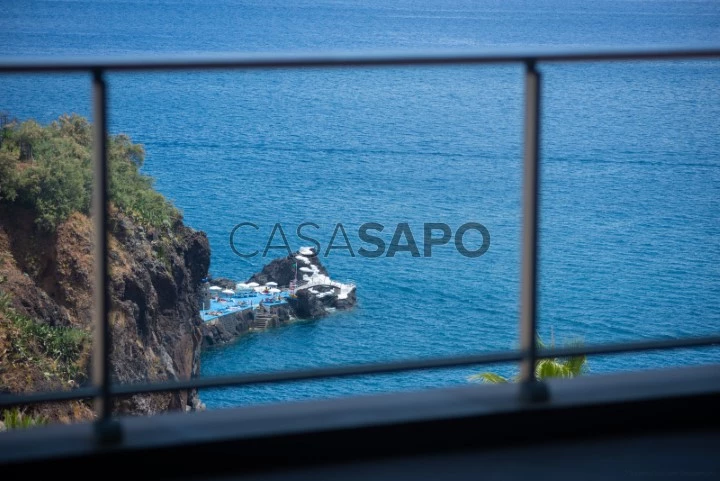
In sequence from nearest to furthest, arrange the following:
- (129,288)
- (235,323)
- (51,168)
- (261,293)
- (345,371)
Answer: (345,371), (51,168), (129,288), (235,323), (261,293)

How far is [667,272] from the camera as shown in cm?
2925

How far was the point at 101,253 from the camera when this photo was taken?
7.20 ft

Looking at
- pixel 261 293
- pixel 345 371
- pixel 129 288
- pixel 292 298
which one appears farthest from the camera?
pixel 261 293

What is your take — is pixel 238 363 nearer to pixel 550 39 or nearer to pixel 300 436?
pixel 300 436

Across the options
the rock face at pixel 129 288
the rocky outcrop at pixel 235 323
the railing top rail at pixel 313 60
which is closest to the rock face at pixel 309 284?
the rocky outcrop at pixel 235 323

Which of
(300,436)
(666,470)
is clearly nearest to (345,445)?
(300,436)

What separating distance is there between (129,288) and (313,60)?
15.4m

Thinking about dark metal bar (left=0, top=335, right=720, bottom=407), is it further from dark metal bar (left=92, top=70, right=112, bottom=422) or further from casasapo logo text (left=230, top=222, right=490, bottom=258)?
casasapo logo text (left=230, top=222, right=490, bottom=258)

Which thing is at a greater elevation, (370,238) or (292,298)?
(370,238)

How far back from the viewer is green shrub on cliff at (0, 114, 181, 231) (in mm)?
7691

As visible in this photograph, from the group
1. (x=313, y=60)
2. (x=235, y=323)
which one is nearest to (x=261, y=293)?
(x=235, y=323)

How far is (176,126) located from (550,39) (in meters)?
28.2

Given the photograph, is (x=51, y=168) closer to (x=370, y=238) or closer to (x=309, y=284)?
(x=309, y=284)

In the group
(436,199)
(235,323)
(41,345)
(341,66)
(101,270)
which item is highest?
(436,199)
